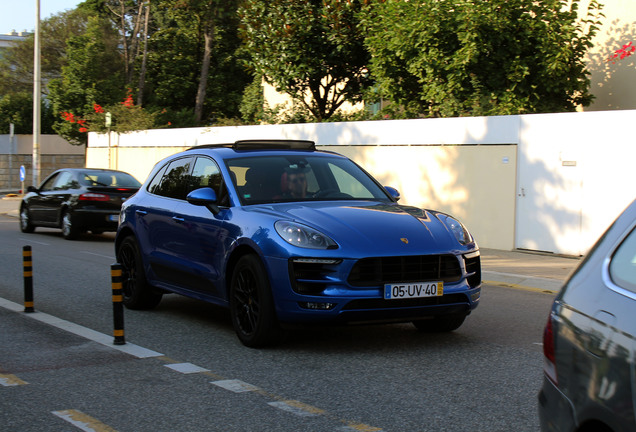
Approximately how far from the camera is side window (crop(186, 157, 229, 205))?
25.8ft

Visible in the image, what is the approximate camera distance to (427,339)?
7551mm

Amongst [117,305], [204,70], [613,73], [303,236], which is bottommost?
[117,305]

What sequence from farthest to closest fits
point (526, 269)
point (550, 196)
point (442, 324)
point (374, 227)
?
point (550, 196), point (526, 269), point (442, 324), point (374, 227)

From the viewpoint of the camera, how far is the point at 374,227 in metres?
6.81

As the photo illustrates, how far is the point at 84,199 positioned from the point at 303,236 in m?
13.2

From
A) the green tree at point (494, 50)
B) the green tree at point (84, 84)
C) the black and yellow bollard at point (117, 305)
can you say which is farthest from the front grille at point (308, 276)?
the green tree at point (84, 84)

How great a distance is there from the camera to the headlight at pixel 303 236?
21.7ft

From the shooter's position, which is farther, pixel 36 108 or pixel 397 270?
pixel 36 108

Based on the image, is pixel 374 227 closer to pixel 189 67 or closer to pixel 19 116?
pixel 189 67

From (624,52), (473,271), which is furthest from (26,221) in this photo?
(473,271)

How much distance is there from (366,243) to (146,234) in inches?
128

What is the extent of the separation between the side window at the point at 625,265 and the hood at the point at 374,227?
3614mm

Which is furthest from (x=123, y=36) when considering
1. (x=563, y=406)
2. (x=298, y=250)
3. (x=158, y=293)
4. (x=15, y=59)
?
(x=563, y=406)

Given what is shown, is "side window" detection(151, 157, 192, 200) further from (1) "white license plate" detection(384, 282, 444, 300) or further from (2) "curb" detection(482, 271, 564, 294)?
(2) "curb" detection(482, 271, 564, 294)
